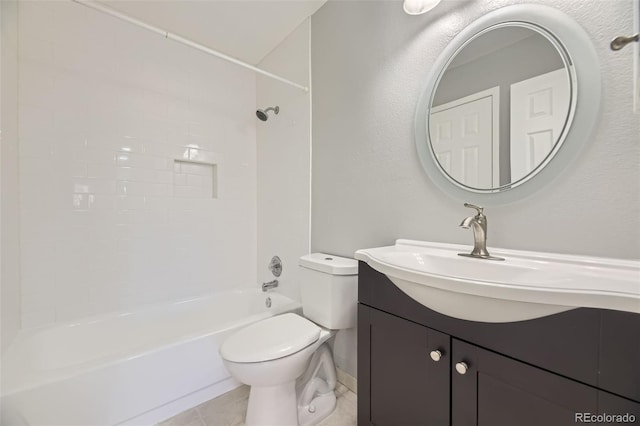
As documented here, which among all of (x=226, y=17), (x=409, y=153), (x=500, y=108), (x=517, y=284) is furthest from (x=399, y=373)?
(x=226, y=17)

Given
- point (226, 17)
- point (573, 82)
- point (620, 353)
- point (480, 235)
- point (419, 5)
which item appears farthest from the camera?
point (226, 17)

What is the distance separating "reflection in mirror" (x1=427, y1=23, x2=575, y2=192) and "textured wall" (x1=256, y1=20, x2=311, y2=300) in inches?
38.7

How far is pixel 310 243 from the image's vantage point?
185cm

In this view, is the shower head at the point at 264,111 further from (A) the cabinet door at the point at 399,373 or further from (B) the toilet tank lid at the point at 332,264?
(A) the cabinet door at the point at 399,373

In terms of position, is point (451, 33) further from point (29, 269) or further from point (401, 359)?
point (29, 269)

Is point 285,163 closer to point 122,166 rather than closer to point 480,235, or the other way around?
point 122,166

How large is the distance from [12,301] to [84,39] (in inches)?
64.6

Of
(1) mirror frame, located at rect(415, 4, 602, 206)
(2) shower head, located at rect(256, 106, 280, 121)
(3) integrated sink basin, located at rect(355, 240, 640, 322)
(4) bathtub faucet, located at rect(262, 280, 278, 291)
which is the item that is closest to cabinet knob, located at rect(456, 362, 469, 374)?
(3) integrated sink basin, located at rect(355, 240, 640, 322)

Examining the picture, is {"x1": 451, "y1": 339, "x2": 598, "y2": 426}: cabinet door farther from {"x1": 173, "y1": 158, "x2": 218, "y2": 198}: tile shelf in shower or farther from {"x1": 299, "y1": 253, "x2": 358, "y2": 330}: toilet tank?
{"x1": 173, "y1": 158, "x2": 218, "y2": 198}: tile shelf in shower

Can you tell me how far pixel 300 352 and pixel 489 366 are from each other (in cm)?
74

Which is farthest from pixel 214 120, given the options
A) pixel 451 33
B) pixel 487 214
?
pixel 487 214

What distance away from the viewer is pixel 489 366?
2.22 ft

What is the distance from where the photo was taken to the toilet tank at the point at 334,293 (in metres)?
1.33

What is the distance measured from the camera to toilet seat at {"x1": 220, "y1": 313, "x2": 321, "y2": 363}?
1.08 m
